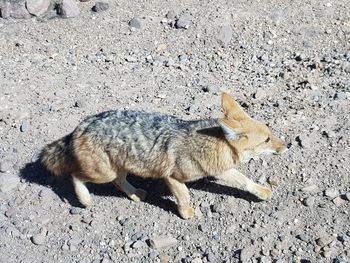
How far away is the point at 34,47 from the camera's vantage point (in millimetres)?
9867

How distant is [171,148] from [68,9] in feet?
15.2

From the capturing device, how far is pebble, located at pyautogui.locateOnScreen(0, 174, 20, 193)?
7414 millimetres

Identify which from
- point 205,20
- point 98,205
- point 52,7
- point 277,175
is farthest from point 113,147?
point 52,7

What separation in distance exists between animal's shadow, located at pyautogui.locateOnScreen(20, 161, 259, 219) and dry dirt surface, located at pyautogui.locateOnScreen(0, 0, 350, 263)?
0.6 inches

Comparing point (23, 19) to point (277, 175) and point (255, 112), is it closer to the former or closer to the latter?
point (255, 112)

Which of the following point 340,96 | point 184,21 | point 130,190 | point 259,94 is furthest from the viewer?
point 184,21

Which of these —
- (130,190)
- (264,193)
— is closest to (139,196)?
(130,190)

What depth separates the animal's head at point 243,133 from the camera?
6.12 meters

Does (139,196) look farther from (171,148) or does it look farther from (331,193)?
(331,193)

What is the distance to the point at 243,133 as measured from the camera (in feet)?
20.2

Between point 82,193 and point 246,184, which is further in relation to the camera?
point 82,193

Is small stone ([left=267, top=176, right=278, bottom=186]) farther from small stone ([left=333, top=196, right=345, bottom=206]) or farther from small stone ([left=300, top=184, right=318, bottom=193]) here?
small stone ([left=333, top=196, right=345, bottom=206])

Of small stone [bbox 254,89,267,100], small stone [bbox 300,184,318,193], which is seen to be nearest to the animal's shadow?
small stone [bbox 300,184,318,193]

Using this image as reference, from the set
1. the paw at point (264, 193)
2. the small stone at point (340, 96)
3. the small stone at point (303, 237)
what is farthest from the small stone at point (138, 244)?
the small stone at point (340, 96)
